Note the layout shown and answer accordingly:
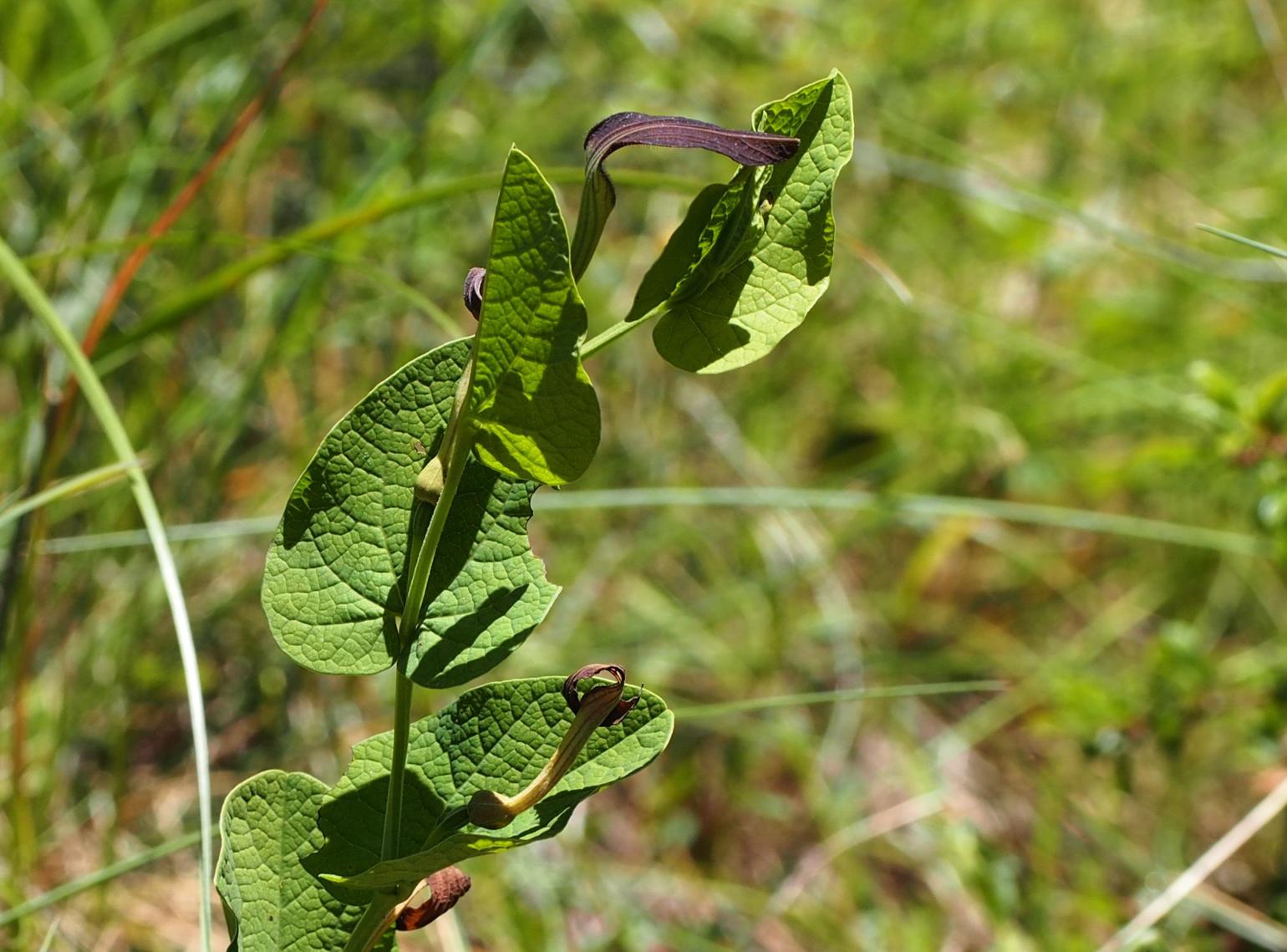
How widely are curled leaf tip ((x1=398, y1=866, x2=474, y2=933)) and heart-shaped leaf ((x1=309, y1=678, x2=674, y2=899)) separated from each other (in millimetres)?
20

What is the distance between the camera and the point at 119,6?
2.12 metres

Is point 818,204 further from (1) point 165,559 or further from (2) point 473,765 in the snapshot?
(1) point 165,559

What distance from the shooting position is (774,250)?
23.5 inches

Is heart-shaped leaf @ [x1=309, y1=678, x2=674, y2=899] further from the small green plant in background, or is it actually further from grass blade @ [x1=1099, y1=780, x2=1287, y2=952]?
the small green plant in background

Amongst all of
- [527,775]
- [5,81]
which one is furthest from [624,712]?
[5,81]

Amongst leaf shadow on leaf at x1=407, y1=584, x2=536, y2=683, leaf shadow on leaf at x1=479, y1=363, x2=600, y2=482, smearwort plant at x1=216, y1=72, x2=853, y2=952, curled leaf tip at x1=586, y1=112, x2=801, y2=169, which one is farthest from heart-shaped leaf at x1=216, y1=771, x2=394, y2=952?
curled leaf tip at x1=586, y1=112, x2=801, y2=169

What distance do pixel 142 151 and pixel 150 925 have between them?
1020mm

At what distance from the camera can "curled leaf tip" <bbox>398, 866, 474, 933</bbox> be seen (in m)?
0.65

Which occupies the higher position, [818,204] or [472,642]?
[818,204]

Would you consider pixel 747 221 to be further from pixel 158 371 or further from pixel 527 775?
pixel 158 371

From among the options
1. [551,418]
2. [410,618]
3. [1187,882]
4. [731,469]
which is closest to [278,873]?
[410,618]

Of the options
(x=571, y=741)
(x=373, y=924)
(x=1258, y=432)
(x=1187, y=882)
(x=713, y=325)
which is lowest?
(x=1187, y=882)

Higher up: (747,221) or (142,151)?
(747,221)

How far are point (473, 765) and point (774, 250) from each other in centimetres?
31
